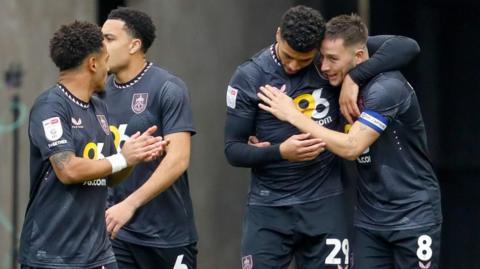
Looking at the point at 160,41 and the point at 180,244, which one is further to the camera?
the point at 160,41

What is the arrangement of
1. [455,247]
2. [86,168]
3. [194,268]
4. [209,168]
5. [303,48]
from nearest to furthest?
[86,168], [303,48], [194,268], [455,247], [209,168]

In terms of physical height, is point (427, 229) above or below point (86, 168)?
below

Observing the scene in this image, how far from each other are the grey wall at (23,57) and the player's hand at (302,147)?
3.49 meters

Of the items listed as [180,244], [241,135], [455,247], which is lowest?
[455,247]

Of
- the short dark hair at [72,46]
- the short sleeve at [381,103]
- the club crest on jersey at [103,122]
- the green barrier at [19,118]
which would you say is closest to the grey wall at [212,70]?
the green barrier at [19,118]

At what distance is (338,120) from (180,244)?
46.5 inches

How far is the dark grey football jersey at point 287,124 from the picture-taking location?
8227 millimetres

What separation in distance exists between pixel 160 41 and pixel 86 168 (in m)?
4.35

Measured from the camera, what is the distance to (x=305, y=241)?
8.33 m

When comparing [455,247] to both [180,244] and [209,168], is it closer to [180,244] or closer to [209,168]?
[209,168]

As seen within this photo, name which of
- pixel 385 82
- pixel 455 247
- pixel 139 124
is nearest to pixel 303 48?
pixel 385 82

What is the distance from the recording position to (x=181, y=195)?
8469 mm

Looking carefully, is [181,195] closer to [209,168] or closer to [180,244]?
[180,244]

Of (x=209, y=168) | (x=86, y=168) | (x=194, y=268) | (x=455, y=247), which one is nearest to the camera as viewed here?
(x=86, y=168)
